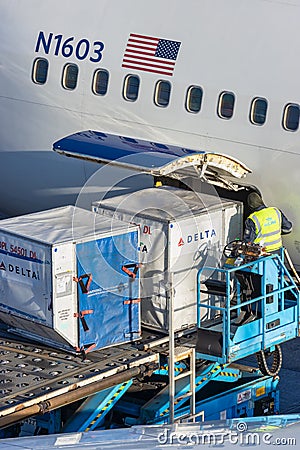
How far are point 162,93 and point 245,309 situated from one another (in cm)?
489

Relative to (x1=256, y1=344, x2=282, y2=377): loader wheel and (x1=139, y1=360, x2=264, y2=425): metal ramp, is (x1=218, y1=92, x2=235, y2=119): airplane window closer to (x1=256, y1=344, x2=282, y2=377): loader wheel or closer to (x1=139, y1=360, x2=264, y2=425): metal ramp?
(x1=256, y1=344, x2=282, y2=377): loader wheel

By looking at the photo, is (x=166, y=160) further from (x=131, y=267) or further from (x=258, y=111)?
(x=131, y=267)

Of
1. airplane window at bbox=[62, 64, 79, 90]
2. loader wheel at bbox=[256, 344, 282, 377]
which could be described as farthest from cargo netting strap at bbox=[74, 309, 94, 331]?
airplane window at bbox=[62, 64, 79, 90]

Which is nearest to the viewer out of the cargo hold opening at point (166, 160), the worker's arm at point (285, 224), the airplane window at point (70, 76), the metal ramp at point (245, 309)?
the metal ramp at point (245, 309)

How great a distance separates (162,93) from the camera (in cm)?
2158

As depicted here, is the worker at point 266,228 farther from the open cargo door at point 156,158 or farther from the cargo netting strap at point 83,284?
the cargo netting strap at point 83,284

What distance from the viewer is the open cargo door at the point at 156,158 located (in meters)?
19.7

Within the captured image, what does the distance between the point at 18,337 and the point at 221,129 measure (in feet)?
18.3

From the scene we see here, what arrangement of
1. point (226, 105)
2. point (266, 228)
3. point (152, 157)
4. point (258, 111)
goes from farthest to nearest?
point (226, 105)
point (258, 111)
point (152, 157)
point (266, 228)

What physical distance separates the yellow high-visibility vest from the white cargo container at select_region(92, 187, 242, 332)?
732 mm

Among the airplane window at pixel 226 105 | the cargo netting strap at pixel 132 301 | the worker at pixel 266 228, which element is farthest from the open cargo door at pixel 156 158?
the cargo netting strap at pixel 132 301

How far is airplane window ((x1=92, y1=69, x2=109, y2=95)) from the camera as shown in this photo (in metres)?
22.3

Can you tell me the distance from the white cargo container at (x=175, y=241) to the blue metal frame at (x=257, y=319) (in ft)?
0.95

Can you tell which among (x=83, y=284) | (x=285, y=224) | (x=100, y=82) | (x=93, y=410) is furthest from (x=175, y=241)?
(x=100, y=82)
